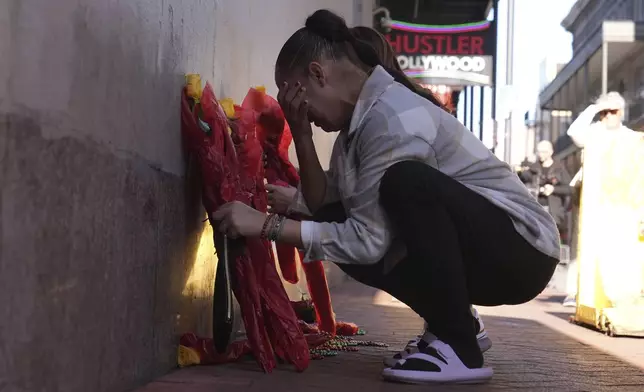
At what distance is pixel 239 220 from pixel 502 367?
3.05 feet

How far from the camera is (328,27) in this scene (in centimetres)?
210

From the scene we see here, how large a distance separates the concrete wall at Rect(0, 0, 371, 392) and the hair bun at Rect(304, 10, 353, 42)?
1.24ft

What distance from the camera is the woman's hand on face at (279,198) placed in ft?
8.20

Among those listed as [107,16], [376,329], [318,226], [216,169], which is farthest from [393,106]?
[376,329]

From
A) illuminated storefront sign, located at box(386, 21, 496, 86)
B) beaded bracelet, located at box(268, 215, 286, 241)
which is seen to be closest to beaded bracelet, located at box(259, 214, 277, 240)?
beaded bracelet, located at box(268, 215, 286, 241)

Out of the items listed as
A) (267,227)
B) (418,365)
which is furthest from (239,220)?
(418,365)

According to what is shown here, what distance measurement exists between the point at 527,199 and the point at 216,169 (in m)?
0.82

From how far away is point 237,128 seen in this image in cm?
240

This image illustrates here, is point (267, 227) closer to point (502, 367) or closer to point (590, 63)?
point (502, 367)

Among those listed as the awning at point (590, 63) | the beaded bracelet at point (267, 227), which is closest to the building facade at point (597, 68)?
the awning at point (590, 63)

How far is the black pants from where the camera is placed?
6.46ft

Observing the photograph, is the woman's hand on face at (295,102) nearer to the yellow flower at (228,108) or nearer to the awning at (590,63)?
the yellow flower at (228,108)

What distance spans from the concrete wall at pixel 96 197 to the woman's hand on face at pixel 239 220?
0.51ft

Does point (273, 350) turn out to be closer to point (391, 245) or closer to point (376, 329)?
point (391, 245)
